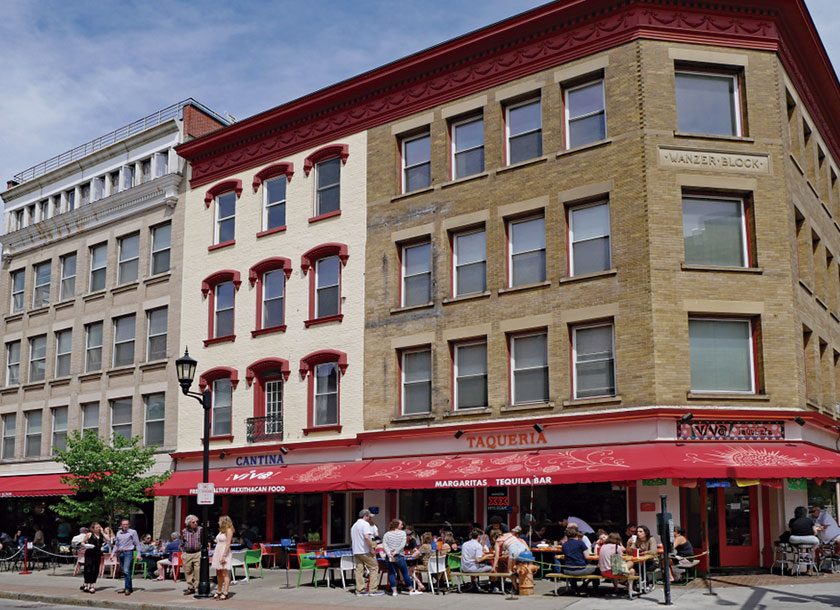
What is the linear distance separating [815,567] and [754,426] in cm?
340

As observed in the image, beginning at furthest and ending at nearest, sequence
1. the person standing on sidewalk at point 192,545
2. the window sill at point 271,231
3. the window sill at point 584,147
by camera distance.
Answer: the window sill at point 271,231 → the window sill at point 584,147 → the person standing on sidewalk at point 192,545

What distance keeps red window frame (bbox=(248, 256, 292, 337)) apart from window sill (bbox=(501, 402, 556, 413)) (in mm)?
8607

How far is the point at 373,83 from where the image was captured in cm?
2841

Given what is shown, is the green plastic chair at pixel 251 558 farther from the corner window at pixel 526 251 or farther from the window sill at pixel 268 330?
the corner window at pixel 526 251

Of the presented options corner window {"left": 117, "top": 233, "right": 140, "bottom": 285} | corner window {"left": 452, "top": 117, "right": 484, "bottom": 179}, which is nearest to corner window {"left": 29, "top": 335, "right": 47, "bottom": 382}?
corner window {"left": 117, "top": 233, "right": 140, "bottom": 285}

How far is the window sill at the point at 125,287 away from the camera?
114ft

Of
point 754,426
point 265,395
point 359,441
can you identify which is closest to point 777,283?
point 754,426

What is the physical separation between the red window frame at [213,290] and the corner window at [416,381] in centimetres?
699

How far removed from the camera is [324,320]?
28250 millimetres

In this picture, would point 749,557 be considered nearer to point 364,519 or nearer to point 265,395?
point 364,519

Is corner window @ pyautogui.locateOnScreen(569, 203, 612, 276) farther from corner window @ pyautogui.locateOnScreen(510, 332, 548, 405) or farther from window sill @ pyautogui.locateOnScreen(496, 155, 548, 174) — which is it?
corner window @ pyautogui.locateOnScreen(510, 332, 548, 405)

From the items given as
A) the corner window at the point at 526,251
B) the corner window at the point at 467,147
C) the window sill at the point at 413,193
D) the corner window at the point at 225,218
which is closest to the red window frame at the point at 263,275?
the corner window at the point at 225,218

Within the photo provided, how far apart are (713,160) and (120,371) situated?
22545mm

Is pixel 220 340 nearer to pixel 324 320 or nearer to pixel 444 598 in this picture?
pixel 324 320
